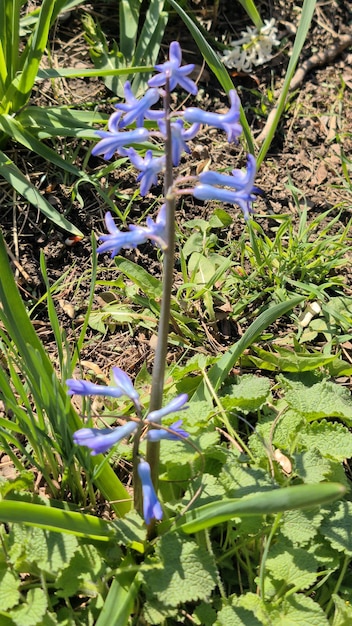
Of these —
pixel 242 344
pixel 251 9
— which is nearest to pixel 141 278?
pixel 242 344

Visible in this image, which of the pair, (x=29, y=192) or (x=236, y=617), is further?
(x=29, y=192)

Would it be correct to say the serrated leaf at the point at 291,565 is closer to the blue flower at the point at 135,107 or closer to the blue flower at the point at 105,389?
the blue flower at the point at 105,389

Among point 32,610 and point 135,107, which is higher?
point 135,107

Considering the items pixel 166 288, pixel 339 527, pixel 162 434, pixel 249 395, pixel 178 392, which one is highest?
pixel 166 288

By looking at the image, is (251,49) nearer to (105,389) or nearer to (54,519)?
(105,389)

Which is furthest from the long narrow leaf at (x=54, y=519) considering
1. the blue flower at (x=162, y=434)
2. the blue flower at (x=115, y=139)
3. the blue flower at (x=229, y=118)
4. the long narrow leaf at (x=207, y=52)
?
the long narrow leaf at (x=207, y=52)

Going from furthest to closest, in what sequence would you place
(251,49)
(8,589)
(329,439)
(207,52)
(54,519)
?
(251,49) → (207,52) → (329,439) → (8,589) → (54,519)

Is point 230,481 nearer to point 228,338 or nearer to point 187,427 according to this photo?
point 187,427

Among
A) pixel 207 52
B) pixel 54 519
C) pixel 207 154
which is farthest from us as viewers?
pixel 207 154
